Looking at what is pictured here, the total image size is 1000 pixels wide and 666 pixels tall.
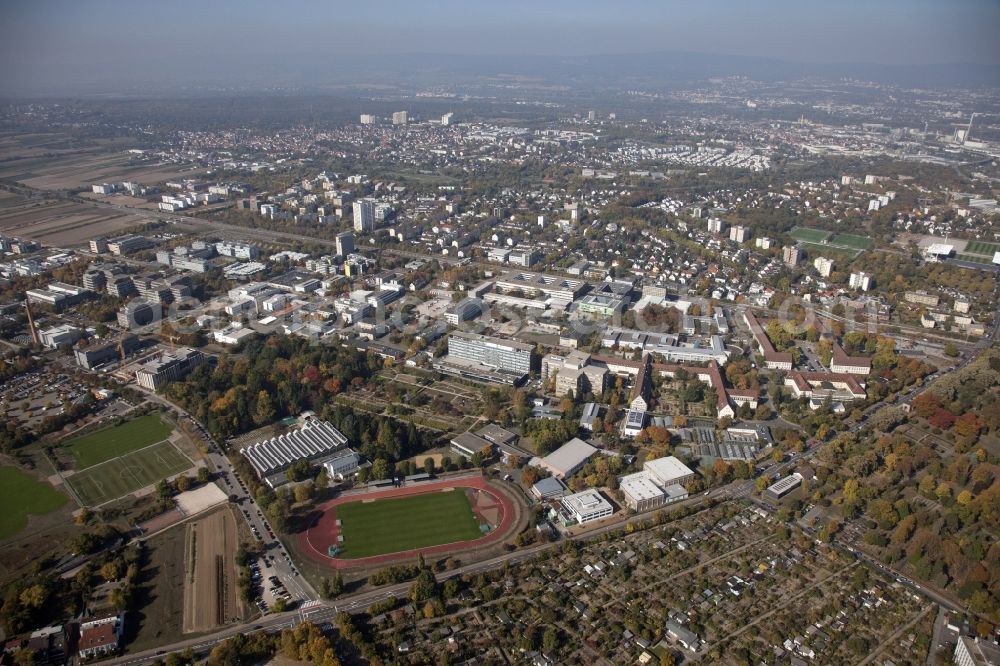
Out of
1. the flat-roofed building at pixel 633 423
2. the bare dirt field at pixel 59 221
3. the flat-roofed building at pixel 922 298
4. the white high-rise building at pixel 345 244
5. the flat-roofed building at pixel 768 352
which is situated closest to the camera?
the flat-roofed building at pixel 633 423

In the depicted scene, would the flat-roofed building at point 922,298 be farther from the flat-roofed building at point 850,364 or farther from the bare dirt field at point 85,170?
the bare dirt field at point 85,170

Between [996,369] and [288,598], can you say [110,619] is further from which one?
[996,369]

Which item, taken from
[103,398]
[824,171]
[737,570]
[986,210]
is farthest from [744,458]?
[824,171]

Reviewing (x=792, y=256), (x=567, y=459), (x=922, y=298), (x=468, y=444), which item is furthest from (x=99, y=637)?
(x=792, y=256)

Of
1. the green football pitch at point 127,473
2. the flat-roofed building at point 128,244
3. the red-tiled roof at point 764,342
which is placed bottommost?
the green football pitch at point 127,473

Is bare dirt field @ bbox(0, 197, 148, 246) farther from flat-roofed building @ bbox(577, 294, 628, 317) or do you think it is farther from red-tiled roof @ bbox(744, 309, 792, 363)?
red-tiled roof @ bbox(744, 309, 792, 363)

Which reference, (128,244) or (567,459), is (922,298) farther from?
(128,244)

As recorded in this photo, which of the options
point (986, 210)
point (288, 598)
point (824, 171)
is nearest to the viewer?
point (288, 598)

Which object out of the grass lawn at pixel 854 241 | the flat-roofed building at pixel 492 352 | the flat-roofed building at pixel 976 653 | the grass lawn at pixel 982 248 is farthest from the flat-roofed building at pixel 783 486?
the grass lawn at pixel 982 248
